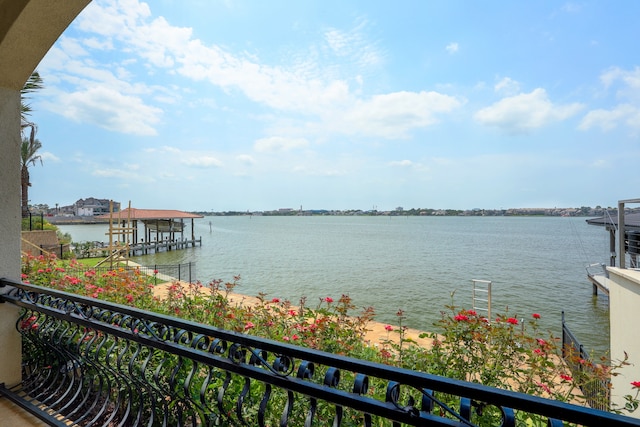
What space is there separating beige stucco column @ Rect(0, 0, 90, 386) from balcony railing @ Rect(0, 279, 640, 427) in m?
0.10

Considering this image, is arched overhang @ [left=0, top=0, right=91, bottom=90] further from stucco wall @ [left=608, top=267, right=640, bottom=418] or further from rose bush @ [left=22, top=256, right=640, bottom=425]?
stucco wall @ [left=608, top=267, right=640, bottom=418]

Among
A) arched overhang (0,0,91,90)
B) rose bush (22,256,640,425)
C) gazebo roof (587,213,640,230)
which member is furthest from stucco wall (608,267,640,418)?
arched overhang (0,0,91,90)

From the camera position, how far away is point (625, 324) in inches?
209

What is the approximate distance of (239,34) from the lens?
15.6ft

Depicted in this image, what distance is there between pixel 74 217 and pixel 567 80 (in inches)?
2277

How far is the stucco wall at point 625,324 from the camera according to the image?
16.0 feet

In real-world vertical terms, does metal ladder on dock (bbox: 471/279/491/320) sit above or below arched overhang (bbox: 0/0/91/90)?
below

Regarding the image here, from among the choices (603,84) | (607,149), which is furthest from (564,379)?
(607,149)

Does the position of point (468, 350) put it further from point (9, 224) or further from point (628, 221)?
point (628, 221)

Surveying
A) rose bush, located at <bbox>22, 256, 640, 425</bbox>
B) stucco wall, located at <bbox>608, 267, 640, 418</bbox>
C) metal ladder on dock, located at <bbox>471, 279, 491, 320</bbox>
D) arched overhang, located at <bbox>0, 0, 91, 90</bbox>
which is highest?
arched overhang, located at <bbox>0, 0, 91, 90</bbox>

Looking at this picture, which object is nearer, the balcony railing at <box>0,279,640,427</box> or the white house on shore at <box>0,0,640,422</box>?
the balcony railing at <box>0,279,640,427</box>

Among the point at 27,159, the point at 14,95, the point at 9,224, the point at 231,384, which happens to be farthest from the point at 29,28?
the point at 27,159

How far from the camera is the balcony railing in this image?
83cm

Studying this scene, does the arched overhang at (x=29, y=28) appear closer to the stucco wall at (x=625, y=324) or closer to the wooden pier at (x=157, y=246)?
the stucco wall at (x=625, y=324)
